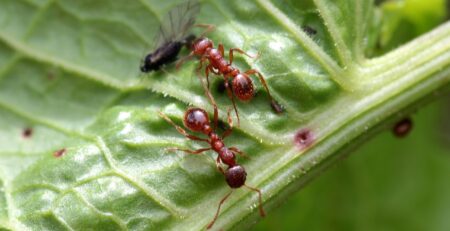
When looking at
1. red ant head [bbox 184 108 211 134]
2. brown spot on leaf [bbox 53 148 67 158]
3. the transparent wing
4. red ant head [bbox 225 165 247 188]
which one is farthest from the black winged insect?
red ant head [bbox 225 165 247 188]

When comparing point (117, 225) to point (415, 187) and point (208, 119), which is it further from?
point (415, 187)

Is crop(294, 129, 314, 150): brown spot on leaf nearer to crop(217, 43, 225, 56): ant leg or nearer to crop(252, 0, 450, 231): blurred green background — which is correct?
crop(217, 43, 225, 56): ant leg

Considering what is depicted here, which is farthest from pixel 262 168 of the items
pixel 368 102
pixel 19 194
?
pixel 19 194

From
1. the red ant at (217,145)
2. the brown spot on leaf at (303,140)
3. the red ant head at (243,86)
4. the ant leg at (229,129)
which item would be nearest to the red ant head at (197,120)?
the red ant at (217,145)

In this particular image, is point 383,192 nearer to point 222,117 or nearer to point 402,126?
point 402,126

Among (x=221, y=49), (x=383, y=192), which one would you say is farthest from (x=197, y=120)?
(x=383, y=192)

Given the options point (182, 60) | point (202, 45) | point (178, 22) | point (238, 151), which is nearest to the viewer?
point (238, 151)

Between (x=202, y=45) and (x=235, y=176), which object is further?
(x=202, y=45)
